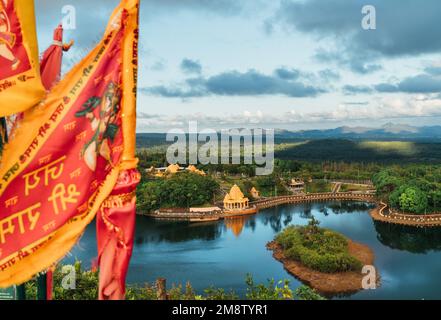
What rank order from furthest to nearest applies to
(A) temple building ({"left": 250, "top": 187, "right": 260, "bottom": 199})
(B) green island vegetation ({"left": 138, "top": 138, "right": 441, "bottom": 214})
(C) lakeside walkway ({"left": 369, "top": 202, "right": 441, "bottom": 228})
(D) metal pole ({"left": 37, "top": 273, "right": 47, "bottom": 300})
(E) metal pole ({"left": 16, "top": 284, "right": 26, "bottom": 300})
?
1. (A) temple building ({"left": 250, "top": 187, "right": 260, "bottom": 199})
2. (B) green island vegetation ({"left": 138, "top": 138, "right": 441, "bottom": 214})
3. (C) lakeside walkway ({"left": 369, "top": 202, "right": 441, "bottom": 228})
4. (D) metal pole ({"left": 37, "top": 273, "right": 47, "bottom": 300})
5. (E) metal pole ({"left": 16, "top": 284, "right": 26, "bottom": 300})

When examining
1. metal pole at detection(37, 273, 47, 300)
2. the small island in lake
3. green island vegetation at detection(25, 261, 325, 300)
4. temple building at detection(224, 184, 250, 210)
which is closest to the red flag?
metal pole at detection(37, 273, 47, 300)

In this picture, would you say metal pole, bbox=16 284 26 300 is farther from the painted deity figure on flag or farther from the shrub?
the shrub

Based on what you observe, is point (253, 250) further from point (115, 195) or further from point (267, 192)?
point (115, 195)

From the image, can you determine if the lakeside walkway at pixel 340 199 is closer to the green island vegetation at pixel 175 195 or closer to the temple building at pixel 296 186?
the green island vegetation at pixel 175 195

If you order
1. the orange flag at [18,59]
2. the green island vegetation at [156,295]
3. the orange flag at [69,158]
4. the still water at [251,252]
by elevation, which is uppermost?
the orange flag at [18,59]

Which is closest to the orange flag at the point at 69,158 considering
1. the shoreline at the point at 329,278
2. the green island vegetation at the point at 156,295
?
the green island vegetation at the point at 156,295
